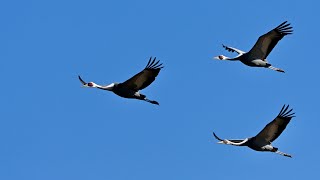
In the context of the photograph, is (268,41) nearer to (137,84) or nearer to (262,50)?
(262,50)

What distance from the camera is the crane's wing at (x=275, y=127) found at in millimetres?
45763

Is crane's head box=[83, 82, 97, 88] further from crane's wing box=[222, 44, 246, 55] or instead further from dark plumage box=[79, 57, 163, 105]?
crane's wing box=[222, 44, 246, 55]

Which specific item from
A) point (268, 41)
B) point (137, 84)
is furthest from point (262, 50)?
point (137, 84)

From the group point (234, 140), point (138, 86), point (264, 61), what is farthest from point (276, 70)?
point (138, 86)

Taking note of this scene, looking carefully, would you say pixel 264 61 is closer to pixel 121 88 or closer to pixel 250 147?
pixel 250 147

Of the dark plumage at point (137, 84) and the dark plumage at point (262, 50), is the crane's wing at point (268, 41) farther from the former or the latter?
the dark plumage at point (137, 84)

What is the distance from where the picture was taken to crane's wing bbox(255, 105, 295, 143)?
150 feet

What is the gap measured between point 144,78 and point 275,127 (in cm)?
676

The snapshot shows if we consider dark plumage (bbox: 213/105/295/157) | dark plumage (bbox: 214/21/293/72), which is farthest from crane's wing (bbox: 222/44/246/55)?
dark plumage (bbox: 213/105/295/157)

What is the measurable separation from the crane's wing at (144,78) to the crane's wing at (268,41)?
277 inches

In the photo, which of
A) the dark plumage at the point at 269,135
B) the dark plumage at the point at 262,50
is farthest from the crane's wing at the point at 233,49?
the dark plumage at the point at 269,135

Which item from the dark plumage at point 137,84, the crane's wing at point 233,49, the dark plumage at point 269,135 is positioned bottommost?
the dark plumage at point 269,135

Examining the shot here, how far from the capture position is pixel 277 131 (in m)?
46.7

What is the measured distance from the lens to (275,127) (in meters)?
46.5
